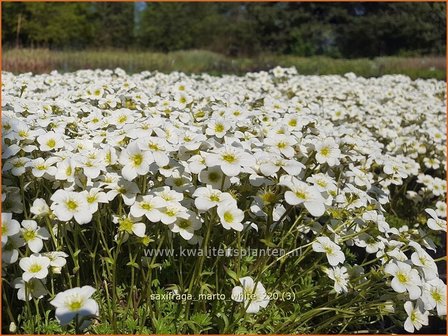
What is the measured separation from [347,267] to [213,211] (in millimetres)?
796

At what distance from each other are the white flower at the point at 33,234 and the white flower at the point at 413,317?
139cm

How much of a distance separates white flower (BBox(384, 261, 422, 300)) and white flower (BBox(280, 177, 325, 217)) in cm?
40

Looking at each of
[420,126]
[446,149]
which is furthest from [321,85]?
[446,149]

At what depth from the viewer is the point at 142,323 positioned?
6.15ft

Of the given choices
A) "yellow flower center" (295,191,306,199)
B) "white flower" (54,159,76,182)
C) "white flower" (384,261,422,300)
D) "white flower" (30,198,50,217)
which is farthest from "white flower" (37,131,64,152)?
"white flower" (384,261,422,300)

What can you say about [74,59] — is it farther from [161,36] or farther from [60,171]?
[161,36]

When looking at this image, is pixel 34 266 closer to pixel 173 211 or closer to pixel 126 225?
pixel 126 225

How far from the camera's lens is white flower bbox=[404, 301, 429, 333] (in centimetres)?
185

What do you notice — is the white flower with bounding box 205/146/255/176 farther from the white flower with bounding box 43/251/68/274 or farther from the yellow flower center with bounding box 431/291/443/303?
the yellow flower center with bounding box 431/291/443/303

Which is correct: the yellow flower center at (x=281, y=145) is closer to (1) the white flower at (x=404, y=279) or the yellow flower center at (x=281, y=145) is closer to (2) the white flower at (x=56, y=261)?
(1) the white flower at (x=404, y=279)

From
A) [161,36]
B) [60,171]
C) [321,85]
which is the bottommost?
[161,36]

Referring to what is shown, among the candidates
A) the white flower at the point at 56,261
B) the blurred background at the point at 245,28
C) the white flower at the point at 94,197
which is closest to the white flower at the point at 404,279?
the white flower at the point at 94,197

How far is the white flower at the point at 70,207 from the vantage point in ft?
5.50

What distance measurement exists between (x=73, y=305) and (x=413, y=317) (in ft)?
4.20
